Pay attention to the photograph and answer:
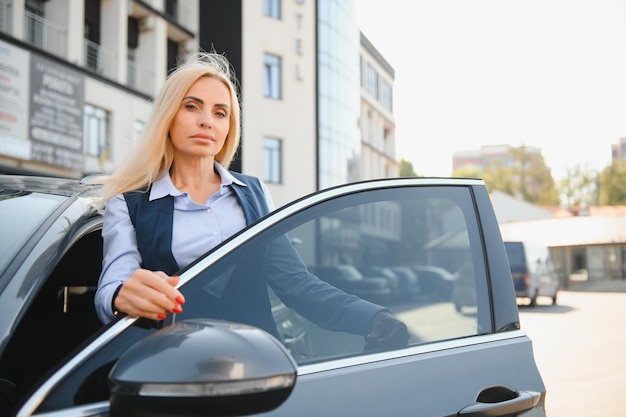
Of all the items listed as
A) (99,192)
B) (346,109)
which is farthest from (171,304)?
(346,109)

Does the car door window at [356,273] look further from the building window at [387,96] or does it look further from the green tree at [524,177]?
the green tree at [524,177]

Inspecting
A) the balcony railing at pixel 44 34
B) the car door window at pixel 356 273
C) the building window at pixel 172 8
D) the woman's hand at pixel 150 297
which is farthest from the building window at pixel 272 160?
the woman's hand at pixel 150 297

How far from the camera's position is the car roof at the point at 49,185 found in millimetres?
1917

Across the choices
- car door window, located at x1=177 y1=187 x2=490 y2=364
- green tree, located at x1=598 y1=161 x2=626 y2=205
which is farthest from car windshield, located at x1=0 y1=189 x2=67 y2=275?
green tree, located at x1=598 y1=161 x2=626 y2=205

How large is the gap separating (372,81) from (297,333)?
1779 inches

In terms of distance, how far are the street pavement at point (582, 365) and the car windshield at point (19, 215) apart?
567cm

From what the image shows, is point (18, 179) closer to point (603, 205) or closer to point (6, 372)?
point (6, 372)

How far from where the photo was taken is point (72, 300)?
2.43 m

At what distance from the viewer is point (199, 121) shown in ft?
6.04

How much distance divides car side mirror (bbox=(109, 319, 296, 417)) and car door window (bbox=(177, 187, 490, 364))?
248mm

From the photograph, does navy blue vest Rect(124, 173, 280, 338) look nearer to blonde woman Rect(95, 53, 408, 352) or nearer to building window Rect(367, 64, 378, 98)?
blonde woman Rect(95, 53, 408, 352)

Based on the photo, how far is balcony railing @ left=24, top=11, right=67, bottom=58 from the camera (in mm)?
18875

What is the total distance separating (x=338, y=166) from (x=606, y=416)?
26.2 meters

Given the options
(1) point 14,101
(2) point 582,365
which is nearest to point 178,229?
(2) point 582,365
